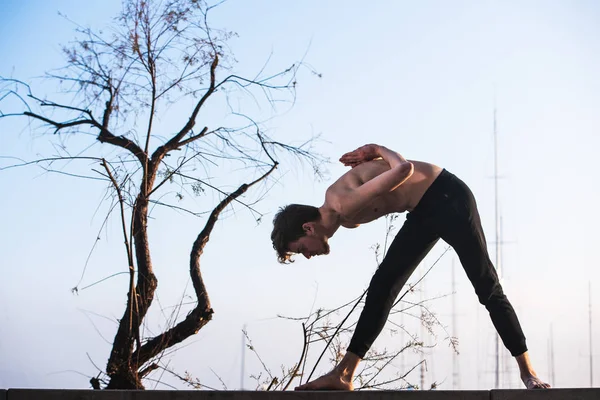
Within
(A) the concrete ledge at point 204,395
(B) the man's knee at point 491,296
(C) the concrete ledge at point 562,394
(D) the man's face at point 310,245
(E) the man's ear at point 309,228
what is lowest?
(A) the concrete ledge at point 204,395

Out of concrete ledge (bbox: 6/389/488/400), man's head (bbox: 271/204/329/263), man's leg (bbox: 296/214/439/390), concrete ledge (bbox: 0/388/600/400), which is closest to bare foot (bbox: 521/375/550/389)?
concrete ledge (bbox: 0/388/600/400)

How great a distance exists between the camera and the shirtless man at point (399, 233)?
390cm

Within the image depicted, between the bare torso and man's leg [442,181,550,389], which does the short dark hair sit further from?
man's leg [442,181,550,389]

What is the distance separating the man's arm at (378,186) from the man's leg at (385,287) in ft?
1.14

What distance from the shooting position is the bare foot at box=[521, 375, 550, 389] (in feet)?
12.2

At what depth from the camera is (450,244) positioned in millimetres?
4000

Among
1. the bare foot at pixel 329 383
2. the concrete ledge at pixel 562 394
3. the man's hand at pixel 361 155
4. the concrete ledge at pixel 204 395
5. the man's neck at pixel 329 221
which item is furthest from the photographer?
the man's hand at pixel 361 155

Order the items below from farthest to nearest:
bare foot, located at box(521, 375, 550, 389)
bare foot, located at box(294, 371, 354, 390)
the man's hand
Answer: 1. the man's hand
2. bare foot, located at box(294, 371, 354, 390)
3. bare foot, located at box(521, 375, 550, 389)

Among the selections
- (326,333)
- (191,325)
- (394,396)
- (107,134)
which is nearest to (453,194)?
(394,396)

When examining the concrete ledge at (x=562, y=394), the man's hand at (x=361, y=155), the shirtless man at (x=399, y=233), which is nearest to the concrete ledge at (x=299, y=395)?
the concrete ledge at (x=562, y=394)

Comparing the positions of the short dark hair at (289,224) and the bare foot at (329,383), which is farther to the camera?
the short dark hair at (289,224)

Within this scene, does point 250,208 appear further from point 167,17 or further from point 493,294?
point 493,294

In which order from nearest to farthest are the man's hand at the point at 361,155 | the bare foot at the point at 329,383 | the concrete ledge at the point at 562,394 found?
the concrete ledge at the point at 562,394 < the bare foot at the point at 329,383 < the man's hand at the point at 361,155

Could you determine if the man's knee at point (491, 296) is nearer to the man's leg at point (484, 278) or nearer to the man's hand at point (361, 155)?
the man's leg at point (484, 278)
